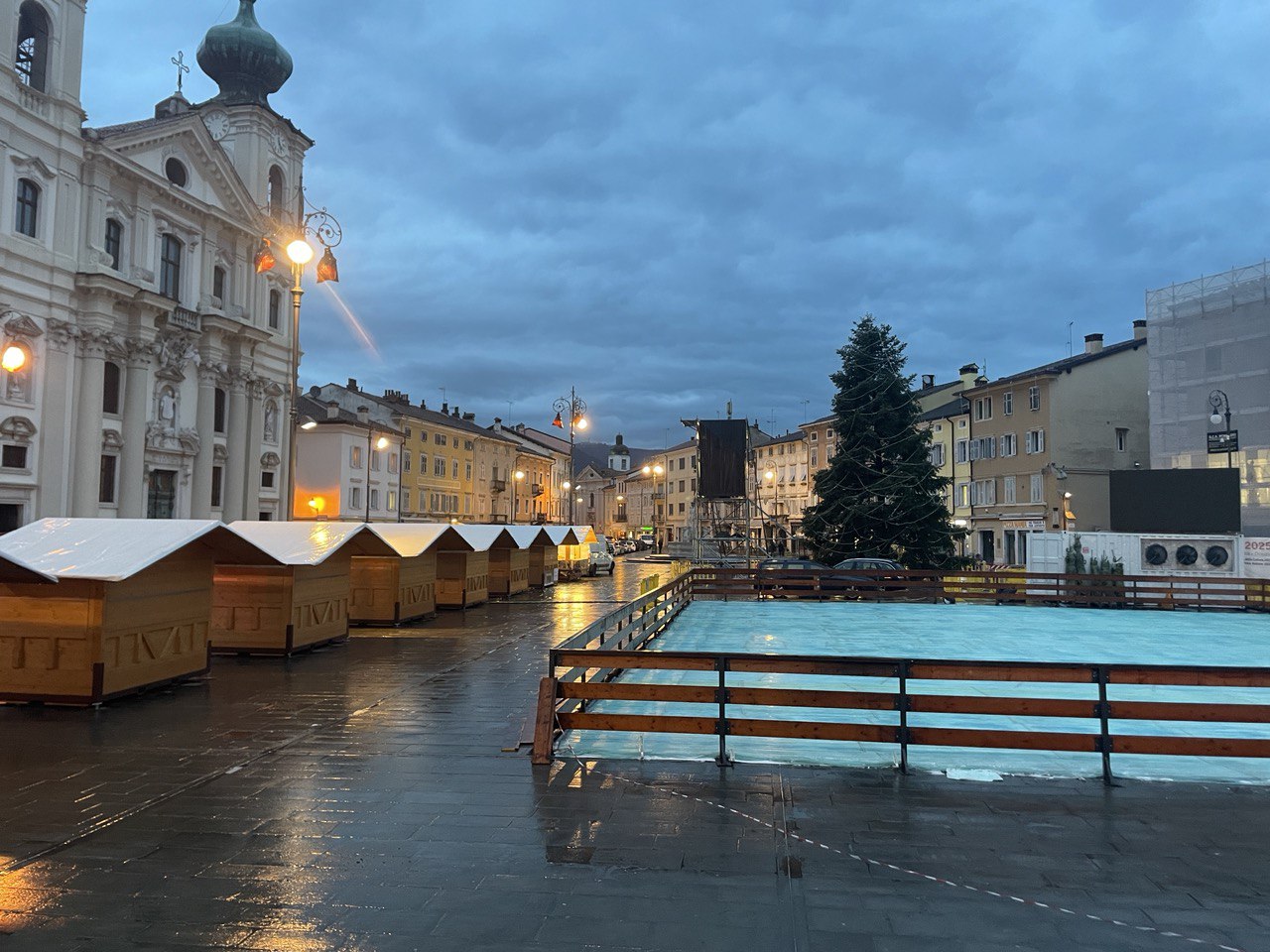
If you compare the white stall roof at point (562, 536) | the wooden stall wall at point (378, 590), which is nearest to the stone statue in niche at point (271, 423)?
the white stall roof at point (562, 536)

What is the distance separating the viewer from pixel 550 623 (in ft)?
76.5

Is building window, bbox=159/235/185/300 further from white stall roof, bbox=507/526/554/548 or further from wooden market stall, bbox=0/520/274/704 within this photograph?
wooden market stall, bbox=0/520/274/704

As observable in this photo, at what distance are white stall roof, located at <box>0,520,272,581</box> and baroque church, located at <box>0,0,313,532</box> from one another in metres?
18.3

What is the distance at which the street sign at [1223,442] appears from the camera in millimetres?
35775

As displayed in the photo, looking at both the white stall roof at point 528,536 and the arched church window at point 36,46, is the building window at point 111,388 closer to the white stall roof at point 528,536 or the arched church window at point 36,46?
the arched church window at point 36,46

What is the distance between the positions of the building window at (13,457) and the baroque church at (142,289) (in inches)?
2.9

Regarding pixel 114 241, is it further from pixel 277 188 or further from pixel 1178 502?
pixel 1178 502

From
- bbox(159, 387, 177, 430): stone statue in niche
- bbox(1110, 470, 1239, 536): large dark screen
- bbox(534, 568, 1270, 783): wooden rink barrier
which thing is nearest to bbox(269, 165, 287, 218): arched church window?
bbox(159, 387, 177, 430): stone statue in niche

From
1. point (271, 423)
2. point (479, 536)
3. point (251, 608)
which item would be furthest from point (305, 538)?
point (271, 423)

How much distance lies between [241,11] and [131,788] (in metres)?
59.0

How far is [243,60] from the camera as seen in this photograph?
53219mm

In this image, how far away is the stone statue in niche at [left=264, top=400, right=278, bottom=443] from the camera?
53.0 meters

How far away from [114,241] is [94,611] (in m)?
36.7

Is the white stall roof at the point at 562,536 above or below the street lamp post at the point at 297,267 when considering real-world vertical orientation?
below
